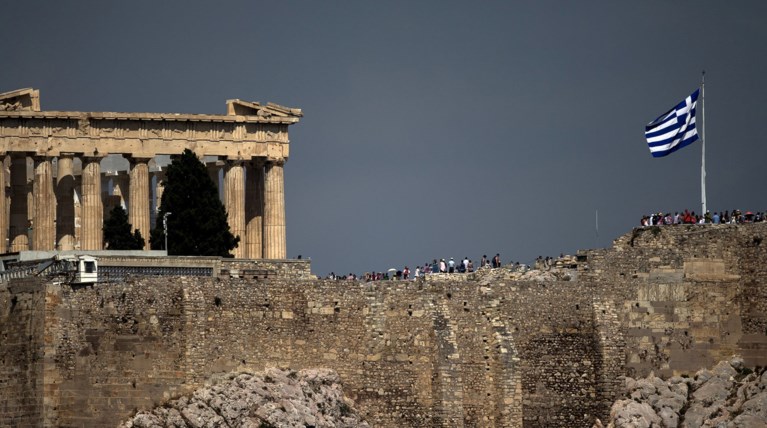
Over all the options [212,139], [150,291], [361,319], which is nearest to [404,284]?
[361,319]

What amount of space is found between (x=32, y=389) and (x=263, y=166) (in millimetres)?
27363

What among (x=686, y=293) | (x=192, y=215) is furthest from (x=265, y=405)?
(x=686, y=293)

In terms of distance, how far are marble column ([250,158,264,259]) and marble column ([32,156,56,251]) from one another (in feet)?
Answer: 29.0

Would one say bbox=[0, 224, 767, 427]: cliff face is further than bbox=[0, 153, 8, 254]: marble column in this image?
No

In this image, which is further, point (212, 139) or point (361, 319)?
point (212, 139)

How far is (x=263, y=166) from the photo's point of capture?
12000 centimetres

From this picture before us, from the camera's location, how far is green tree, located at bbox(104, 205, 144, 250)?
112 meters

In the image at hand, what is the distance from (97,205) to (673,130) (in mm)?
26416

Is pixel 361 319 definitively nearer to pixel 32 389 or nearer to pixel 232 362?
pixel 232 362

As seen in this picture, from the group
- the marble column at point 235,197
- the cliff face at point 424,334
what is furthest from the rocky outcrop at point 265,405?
the marble column at point 235,197

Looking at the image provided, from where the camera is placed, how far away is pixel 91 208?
116 metres

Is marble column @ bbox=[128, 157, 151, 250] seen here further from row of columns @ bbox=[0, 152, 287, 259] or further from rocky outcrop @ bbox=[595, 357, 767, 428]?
rocky outcrop @ bbox=[595, 357, 767, 428]

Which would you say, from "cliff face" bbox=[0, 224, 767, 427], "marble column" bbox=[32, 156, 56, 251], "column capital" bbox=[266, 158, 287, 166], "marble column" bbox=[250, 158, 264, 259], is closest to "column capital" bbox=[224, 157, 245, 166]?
"marble column" bbox=[250, 158, 264, 259]

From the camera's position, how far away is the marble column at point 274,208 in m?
119
